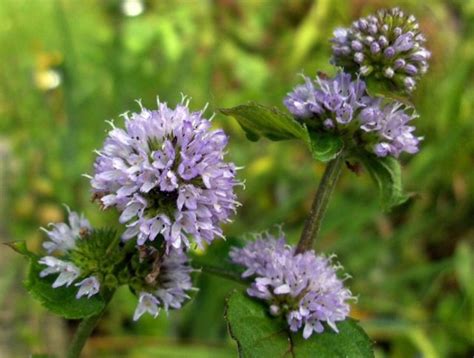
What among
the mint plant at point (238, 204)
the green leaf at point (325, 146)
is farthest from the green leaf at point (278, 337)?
the green leaf at point (325, 146)

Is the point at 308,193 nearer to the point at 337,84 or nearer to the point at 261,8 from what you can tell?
the point at 261,8

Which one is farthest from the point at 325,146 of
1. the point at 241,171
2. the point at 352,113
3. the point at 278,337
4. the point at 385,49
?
the point at 241,171

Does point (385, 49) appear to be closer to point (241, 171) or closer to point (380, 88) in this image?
point (380, 88)

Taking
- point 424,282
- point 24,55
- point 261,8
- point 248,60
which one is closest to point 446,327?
point 424,282

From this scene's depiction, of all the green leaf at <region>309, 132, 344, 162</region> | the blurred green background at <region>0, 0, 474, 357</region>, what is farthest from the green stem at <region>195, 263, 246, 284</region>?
the blurred green background at <region>0, 0, 474, 357</region>

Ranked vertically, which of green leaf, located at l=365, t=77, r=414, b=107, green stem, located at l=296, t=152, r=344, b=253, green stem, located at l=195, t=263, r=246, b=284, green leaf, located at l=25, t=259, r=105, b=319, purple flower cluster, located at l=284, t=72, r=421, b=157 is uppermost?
green leaf, located at l=365, t=77, r=414, b=107

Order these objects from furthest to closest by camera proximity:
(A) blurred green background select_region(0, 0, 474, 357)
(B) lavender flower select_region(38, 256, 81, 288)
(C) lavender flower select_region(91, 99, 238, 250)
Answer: (A) blurred green background select_region(0, 0, 474, 357) < (B) lavender flower select_region(38, 256, 81, 288) < (C) lavender flower select_region(91, 99, 238, 250)

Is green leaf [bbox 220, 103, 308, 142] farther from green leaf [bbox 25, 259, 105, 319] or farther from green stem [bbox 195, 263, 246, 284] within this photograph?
green leaf [bbox 25, 259, 105, 319]
